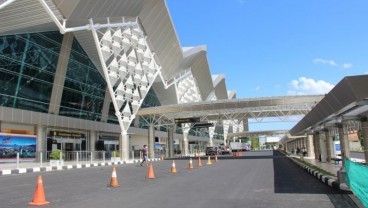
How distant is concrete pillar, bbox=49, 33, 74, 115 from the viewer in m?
34.7

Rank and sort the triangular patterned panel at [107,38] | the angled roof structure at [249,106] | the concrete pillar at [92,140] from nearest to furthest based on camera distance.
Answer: the triangular patterned panel at [107,38]
the angled roof structure at [249,106]
the concrete pillar at [92,140]

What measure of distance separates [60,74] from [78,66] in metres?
3.16

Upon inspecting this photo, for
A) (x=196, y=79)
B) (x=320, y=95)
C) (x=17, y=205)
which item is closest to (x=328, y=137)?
(x=320, y=95)

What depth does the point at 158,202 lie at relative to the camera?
9.23m

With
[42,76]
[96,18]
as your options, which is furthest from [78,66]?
[96,18]

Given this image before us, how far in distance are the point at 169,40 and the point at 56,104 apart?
19.7 m

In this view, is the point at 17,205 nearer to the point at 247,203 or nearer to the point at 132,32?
the point at 247,203

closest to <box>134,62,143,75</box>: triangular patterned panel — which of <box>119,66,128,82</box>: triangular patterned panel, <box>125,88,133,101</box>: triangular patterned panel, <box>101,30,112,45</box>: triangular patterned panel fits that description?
<box>125,88,133,101</box>: triangular patterned panel

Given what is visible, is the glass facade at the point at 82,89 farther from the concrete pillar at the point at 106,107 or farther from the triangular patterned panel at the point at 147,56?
the triangular patterned panel at the point at 147,56

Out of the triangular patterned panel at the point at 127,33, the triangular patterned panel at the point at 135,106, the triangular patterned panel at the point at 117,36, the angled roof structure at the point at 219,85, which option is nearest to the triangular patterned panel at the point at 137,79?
the triangular patterned panel at the point at 135,106

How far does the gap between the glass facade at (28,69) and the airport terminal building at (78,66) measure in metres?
0.08

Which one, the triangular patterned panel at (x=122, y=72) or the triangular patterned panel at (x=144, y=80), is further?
the triangular patterned panel at (x=144, y=80)

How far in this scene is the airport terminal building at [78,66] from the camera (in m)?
29.1

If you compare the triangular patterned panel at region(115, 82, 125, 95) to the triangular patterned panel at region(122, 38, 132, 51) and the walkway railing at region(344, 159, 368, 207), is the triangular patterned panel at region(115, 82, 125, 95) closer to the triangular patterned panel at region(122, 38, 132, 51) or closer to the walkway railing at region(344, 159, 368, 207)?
the triangular patterned panel at region(122, 38, 132, 51)
